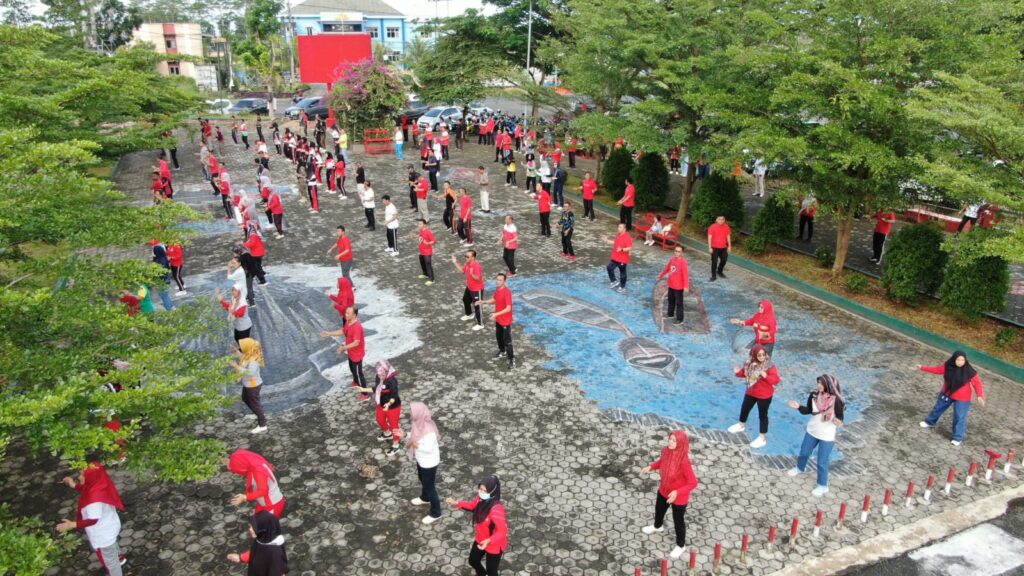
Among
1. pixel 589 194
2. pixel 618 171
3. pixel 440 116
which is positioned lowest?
pixel 589 194

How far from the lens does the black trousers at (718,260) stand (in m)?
15.2

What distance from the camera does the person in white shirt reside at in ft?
52.0

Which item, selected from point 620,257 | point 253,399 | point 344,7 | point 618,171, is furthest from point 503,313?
point 344,7

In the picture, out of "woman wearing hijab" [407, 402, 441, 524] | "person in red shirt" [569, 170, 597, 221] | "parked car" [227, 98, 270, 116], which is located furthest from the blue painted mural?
"parked car" [227, 98, 270, 116]

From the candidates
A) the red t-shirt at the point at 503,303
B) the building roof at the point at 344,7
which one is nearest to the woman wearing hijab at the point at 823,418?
the red t-shirt at the point at 503,303

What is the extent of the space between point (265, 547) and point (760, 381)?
20.2ft

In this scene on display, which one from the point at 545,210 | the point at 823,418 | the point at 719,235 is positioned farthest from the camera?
the point at 545,210

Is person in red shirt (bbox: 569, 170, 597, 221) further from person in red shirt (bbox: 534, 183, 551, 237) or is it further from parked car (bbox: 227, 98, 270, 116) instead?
parked car (bbox: 227, 98, 270, 116)

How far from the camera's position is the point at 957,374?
9.09m

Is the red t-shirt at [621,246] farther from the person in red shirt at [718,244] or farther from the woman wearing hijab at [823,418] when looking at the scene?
the woman wearing hijab at [823,418]

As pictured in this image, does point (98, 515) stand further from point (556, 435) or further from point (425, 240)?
point (425, 240)

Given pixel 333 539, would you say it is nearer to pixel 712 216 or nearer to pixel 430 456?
pixel 430 456

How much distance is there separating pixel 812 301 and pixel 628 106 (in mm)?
6956

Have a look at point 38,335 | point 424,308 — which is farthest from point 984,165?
point 38,335
